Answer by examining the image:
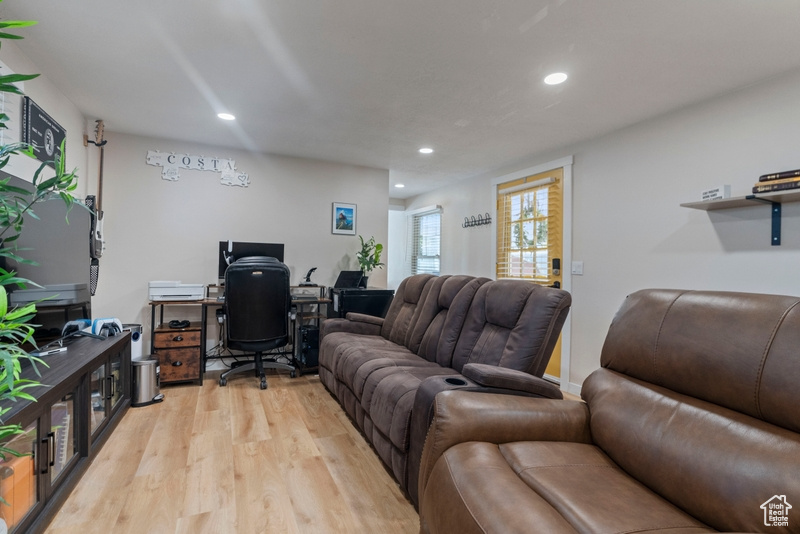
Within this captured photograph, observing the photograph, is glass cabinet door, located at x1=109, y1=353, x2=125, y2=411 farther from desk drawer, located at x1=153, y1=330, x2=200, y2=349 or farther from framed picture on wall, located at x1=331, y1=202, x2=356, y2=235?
framed picture on wall, located at x1=331, y1=202, x2=356, y2=235

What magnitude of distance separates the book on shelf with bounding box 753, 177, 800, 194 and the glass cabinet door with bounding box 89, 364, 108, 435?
12.9 ft

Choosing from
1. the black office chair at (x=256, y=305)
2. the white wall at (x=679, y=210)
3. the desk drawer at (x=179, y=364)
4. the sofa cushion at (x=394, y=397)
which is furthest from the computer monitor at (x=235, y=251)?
the white wall at (x=679, y=210)

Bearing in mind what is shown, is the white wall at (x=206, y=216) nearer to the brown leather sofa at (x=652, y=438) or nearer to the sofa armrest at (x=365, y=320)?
the sofa armrest at (x=365, y=320)

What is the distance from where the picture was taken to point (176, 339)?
10.6 ft

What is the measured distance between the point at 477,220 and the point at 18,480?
14.4ft

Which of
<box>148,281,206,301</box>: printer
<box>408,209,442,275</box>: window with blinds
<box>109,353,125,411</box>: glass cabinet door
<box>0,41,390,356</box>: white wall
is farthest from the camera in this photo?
<box>408,209,442,275</box>: window with blinds

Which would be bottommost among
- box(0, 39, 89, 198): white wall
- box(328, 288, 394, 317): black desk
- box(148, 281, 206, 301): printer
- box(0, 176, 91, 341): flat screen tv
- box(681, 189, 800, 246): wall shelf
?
box(328, 288, 394, 317): black desk

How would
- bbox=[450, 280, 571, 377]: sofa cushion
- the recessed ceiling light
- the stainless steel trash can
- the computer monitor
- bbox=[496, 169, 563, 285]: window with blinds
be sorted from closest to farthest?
bbox=[450, 280, 571, 377]: sofa cushion < the recessed ceiling light < the stainless steel trash can < the computer monitor < bbox=[496, 169, 563, 285]: window with blinds

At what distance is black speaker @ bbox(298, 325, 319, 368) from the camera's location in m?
3.64

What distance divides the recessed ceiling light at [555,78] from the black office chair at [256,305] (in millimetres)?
2471

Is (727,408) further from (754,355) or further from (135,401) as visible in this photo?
(135,401)

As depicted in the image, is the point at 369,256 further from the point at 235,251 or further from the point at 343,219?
the point at 235,251

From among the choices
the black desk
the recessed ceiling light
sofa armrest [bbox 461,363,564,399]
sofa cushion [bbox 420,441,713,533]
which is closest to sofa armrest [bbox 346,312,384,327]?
the black desk

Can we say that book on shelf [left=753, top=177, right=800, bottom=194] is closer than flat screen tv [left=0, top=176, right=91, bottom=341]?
No
